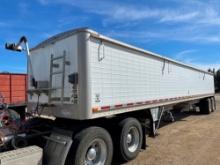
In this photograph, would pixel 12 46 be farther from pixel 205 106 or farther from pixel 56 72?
pixel 205 106

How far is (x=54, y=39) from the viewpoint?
5484 millimetres

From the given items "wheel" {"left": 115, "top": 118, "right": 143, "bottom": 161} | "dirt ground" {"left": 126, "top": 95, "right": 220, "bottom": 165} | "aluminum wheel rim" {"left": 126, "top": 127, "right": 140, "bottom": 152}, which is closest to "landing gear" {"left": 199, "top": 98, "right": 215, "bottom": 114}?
"dirt ground" {"left": 126, "top": 95, "right": 220, "bottom": 165}

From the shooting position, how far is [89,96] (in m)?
4.72

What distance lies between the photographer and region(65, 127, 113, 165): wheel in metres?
4.51

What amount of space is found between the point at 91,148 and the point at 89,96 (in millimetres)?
1132

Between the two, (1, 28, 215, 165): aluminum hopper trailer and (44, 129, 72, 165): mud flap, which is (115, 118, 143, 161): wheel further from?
(44, 129, 72, 165): mud flap

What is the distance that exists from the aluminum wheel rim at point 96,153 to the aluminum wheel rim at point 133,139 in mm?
1208

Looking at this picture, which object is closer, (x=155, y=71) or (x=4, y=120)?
(x=4, y=120)

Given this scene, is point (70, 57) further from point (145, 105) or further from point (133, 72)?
point (145, 105)

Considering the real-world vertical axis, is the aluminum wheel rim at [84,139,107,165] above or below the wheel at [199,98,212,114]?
below

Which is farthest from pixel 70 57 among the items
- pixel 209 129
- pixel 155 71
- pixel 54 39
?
pixel 209 129

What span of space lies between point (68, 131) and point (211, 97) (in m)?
14.7

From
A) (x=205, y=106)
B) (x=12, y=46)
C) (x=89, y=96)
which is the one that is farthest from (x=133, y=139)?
(x=205, y=106)

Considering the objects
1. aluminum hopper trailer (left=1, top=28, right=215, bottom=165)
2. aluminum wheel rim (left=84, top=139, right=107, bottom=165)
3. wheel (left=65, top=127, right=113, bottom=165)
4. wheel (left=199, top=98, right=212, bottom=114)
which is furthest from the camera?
wheel (left=199, top=98, right=212, bottom=114)
